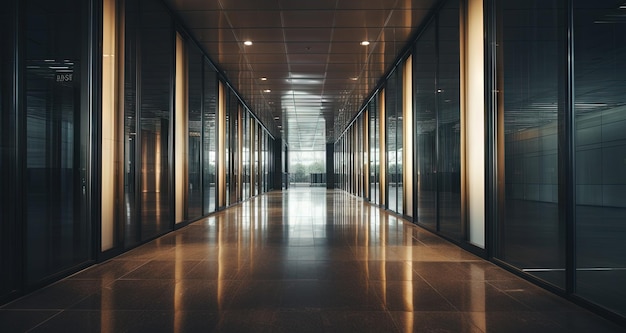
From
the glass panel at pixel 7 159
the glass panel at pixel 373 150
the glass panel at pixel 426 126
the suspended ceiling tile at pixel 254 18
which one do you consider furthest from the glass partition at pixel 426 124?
the glass panel at pixel 7 159

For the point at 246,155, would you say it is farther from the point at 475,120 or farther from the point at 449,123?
the point at 475,120

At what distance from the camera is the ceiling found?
8945 mm

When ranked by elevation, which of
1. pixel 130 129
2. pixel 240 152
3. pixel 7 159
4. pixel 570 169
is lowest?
pixel 570 169

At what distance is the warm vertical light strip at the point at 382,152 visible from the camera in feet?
51.8

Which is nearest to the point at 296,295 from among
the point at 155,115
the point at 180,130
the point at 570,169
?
the point at 570,169

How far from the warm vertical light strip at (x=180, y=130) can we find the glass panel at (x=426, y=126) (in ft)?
18.5

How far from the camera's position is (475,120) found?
7172 mm

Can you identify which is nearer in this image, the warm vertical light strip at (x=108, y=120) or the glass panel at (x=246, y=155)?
the warm vertical light strip at (x=108, y=120)

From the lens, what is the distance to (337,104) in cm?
2072

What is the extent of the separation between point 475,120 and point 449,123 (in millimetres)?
1299

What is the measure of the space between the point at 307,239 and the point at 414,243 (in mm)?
1956

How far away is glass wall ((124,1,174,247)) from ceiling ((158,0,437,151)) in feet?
2.92

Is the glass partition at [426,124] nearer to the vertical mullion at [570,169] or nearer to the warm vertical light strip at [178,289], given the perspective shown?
the vertical mullion at [570,169]

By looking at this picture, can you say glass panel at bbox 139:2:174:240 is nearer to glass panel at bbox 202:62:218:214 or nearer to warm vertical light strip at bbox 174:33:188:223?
warm vertical light strip at bbox 174:33:188:223
